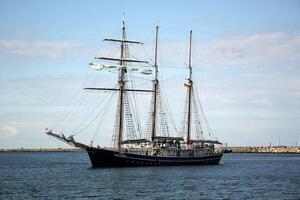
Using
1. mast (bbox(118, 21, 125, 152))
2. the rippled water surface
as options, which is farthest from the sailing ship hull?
the rippled water surface

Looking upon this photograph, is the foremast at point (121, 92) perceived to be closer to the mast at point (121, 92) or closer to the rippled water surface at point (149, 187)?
the mast at point (121, 92)

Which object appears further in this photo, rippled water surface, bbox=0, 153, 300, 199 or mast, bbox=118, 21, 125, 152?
mast, bbox=118, 21, 125, 152

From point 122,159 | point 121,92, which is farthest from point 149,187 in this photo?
point 121,92

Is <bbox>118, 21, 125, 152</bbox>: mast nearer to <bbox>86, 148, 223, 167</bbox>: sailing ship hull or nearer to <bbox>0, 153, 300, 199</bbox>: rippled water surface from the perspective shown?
<bbox>86, 148, 223, 167</bbox>: sailing ship hull

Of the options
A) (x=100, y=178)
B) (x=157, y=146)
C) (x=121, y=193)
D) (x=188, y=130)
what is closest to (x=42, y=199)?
(x=121, y=193)

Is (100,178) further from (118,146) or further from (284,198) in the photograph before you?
(284,198)

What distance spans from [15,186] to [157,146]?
3788cm

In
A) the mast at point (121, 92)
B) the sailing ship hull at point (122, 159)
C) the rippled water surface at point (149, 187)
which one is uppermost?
the mast at point (121, 92)

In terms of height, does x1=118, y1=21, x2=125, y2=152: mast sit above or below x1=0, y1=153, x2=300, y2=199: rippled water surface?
above

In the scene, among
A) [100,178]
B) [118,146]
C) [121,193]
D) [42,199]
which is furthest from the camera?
[118,146]

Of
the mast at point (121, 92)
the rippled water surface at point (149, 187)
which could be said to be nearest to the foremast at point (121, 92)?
the mast at point (121, 92)

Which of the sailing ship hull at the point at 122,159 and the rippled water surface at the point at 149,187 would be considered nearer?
the rippled water surface at the point at 149,187

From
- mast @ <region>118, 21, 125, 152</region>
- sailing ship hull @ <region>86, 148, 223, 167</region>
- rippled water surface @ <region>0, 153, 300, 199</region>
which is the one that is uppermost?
mast @ <region>118, 21, 125, 152</region>

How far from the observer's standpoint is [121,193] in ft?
205
